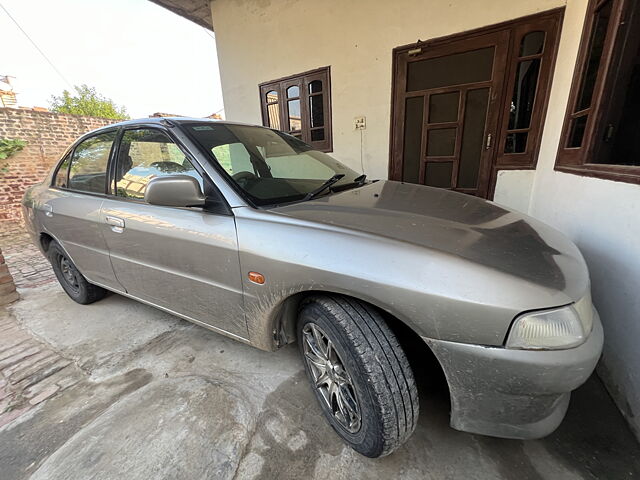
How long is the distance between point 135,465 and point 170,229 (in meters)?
1.12

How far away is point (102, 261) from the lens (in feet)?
7.11

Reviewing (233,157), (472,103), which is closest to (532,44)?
(472,103)

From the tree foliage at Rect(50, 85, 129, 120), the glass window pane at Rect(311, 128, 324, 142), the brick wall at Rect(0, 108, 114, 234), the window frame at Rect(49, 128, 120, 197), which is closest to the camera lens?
the window frame at Rect(49, 128, 120, 197)

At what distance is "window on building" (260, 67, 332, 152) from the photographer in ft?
15.0

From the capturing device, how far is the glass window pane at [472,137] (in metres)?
3.47

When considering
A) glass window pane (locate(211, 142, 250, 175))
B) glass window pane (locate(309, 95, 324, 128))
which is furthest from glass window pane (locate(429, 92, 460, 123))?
glass window pane (locate(211, 142, 250, 175))

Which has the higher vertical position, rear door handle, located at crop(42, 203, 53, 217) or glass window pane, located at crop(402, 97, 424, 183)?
glass window pane, located at crop(402, 97, 424, 183)

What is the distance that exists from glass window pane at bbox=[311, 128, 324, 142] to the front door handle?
359 centimetres

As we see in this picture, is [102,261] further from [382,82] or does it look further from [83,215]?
[382,82]

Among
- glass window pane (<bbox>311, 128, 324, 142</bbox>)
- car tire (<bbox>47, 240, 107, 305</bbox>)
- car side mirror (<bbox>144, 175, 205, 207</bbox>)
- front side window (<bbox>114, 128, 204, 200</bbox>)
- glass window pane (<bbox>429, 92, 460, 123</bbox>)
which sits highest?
glass window pane (<bbox>429, 92, 460, 123</bbox>)

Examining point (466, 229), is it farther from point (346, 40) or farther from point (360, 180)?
point (346, 40)

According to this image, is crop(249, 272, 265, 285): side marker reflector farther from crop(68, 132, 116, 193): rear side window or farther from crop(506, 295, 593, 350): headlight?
crop(68, 132, 116, 193): rear side window

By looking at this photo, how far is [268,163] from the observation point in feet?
6.48

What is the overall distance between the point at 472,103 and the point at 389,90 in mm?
1089
